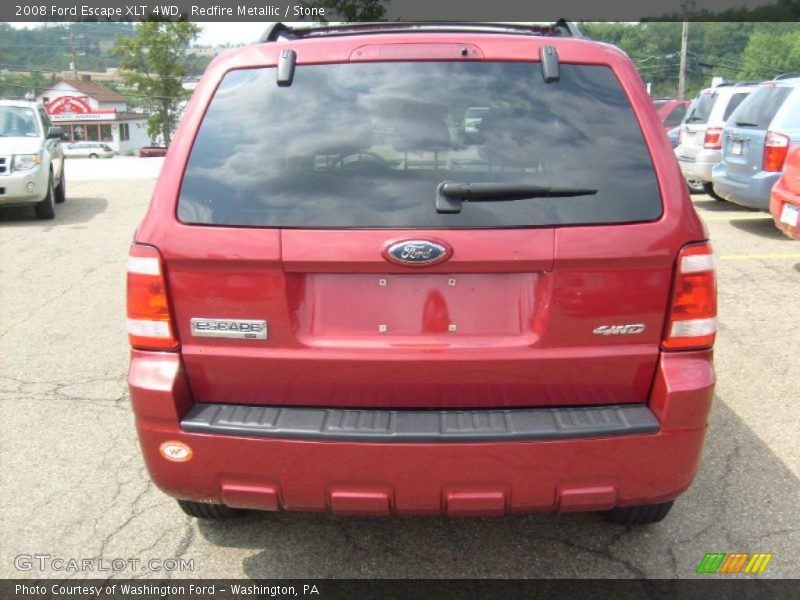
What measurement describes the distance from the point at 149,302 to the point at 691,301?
181 centimetres

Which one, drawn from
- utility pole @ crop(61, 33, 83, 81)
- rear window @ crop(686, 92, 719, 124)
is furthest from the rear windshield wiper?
utility pole @ crop(61, 33, 83, 81)

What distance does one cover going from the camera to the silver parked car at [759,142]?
8.45m

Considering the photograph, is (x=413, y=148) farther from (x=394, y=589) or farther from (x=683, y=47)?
(x=683, y=47)

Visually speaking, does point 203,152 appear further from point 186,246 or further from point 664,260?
point 664,260

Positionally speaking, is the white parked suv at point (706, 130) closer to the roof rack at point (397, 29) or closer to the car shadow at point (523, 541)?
the roof rack at point (397, 29)

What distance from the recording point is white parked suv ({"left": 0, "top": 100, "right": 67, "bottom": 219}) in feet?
34.9

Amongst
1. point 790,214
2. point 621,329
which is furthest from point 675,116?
point 621,329

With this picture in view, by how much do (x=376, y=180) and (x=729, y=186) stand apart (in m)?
8.58

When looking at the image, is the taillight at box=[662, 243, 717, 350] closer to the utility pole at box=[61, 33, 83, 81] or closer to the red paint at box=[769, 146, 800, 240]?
the red paint at box=[769, 146, 800, 240]

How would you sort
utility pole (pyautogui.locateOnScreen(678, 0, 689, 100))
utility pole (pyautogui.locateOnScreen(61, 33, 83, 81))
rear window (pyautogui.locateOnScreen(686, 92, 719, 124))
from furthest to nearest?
utility pole (pyautogui.locateOnScreen(61, 33, 83, 81)), utility pole (pyautogui.locateOnScreen(678, 0, 689, 100)), rear window (pyautogui.locateOnScreen(686, 92, 719, 124))

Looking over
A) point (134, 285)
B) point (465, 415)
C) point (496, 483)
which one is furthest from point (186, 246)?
point (496, 483)

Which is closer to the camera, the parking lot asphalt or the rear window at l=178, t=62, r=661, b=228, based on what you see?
the rear window at l=178, t=62, r=661, b=228

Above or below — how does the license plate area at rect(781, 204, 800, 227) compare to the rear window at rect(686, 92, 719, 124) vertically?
below

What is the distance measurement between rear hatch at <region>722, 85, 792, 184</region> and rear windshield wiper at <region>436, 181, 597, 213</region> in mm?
7732
